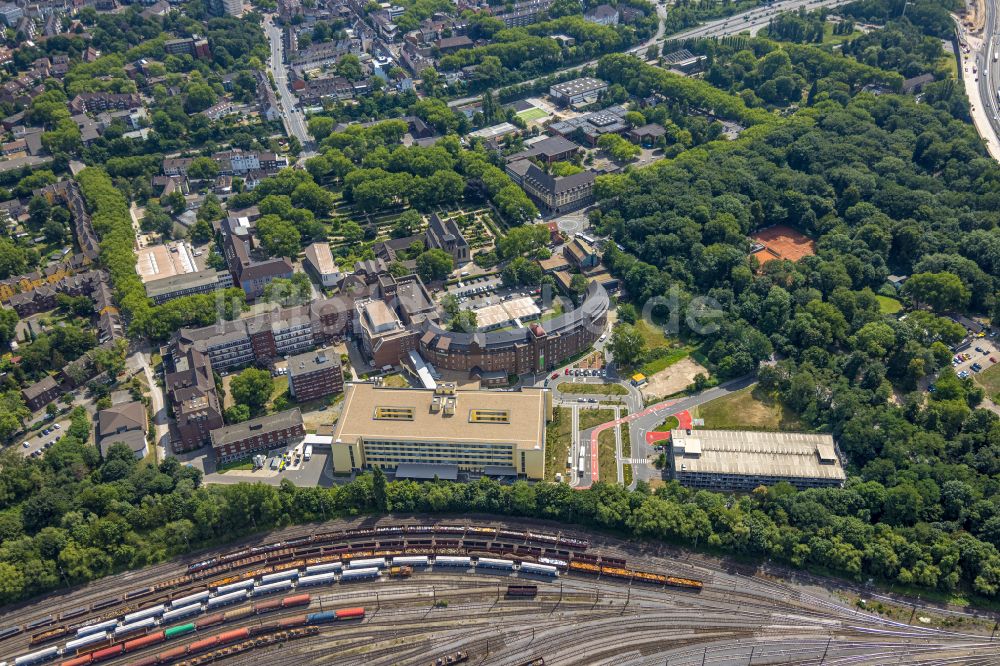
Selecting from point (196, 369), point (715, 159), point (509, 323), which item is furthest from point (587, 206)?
point (196, 369)

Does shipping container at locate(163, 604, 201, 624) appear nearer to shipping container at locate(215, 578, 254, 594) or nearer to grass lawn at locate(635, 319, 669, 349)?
shipping container at locate(215, 578, 254, 594)

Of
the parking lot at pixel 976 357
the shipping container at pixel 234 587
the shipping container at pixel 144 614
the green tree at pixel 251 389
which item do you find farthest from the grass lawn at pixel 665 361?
the shipping container at pixel 144 614

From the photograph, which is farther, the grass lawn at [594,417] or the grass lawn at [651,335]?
the grass lawn at [651,335]

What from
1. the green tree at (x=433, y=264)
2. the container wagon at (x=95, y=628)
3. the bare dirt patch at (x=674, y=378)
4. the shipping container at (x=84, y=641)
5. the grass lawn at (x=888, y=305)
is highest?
the green tree at (x=433, y=264)

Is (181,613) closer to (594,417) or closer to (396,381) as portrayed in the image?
(396,381)

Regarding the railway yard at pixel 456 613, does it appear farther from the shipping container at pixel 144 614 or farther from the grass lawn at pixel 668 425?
the grass lawn at pixel 668 425

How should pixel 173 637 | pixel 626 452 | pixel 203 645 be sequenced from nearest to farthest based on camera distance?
1. pixel 203 645
2. pixel 173 637
3. pixel 626 452

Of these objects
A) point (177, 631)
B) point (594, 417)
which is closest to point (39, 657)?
point (177, 631)
